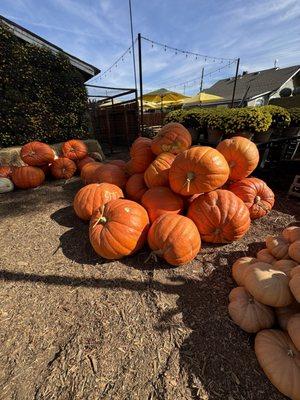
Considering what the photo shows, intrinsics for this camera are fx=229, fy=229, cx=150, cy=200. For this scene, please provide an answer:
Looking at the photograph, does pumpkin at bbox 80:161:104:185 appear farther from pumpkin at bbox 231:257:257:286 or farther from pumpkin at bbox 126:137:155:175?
pumpkin at bbox 231:257:257:286

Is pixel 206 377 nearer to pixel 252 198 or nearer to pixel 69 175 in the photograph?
pixel 252 198

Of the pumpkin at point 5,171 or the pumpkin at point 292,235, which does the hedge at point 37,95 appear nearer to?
the pumpkin at point 5,171

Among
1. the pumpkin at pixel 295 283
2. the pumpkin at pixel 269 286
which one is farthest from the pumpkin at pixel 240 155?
the pumpkin at pixel 295 283

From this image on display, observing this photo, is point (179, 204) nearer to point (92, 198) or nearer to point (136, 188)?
point (136, 188)

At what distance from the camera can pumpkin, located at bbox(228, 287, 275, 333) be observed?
1.81m

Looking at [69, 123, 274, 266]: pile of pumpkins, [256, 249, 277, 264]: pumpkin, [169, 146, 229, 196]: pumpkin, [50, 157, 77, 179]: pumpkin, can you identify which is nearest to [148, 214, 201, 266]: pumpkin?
[69, 123, 274, 266]: pile of pumpkins

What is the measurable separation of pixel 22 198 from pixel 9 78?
4.18 meters

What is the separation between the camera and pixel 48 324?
6.42 feet

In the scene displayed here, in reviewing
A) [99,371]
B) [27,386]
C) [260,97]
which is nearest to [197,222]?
[99,371]

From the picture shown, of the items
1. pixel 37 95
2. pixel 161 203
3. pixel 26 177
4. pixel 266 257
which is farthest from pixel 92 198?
pixel 37 95

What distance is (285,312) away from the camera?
1.85 metres

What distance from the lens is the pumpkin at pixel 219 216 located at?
274 centimetres

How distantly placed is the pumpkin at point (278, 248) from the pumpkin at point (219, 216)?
0.40m

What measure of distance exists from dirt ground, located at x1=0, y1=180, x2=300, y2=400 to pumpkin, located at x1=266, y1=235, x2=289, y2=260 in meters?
0.46
